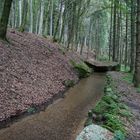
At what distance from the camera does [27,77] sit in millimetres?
13969

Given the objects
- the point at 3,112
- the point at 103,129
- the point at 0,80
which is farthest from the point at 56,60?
the point at 103,129

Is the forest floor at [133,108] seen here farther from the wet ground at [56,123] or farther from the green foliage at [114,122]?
the wet ground at [56,123]

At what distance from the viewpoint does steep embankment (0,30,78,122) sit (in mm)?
11008

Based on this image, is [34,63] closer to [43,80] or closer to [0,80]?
[43,80]

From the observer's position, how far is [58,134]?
924 cm

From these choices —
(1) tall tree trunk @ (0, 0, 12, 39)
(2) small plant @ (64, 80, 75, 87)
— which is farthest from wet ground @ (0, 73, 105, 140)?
(1) tall tree trunk @ (0, 0, 12, 39)

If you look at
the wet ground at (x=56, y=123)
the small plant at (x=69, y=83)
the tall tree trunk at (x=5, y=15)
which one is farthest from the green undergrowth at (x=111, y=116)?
the tall tree trunk at (x=5, y=15)

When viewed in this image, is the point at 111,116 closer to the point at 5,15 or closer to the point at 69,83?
the point at 69,83

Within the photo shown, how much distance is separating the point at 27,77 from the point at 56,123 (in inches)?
165

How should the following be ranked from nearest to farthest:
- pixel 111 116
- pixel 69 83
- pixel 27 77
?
1. pixel 111 116
2. pixel 27 77
3. pixel 69 83

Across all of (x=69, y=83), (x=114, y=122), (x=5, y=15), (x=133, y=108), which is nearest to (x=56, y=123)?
(x=114, y=122)

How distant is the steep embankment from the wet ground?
1.75 ft

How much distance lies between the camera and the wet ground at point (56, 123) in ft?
29.5

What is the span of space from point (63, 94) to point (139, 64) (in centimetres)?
438
